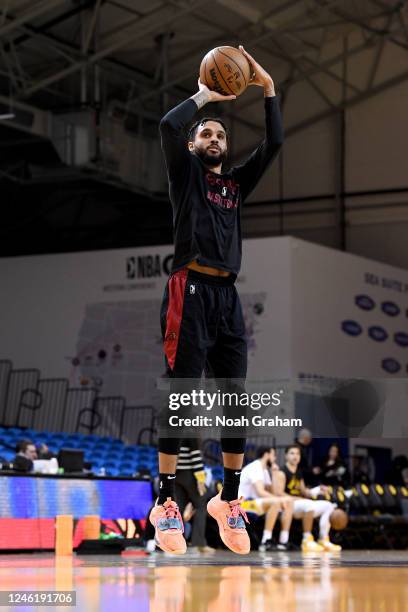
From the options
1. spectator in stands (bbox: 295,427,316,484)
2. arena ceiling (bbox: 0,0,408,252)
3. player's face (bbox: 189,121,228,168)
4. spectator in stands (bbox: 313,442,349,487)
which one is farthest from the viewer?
arena ceiling (bbox: 0,0,408,252)

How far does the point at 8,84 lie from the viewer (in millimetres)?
25672

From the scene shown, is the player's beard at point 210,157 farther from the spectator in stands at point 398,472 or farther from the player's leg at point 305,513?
the spectator in stands at point 398,472

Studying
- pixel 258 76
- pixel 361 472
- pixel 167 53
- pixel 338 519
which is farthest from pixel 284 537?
pixel 167 53

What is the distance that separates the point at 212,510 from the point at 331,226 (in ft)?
73.0

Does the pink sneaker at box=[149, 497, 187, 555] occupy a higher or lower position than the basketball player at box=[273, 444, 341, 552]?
lower

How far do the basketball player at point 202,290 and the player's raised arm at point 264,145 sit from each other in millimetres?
116

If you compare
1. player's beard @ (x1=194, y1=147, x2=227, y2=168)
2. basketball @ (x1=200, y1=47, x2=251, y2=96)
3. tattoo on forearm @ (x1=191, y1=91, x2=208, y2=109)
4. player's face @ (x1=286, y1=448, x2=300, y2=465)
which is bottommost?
player's face @ (x1=286, y1=448, x2=300, y2=465)

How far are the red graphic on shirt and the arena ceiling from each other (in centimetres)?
1523

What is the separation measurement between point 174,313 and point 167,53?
20.3 metres

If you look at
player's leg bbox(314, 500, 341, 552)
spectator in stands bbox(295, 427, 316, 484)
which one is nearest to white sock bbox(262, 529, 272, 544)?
player's leg bbox(314, 500, 341, 552)

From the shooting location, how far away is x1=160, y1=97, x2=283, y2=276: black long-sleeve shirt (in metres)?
5.91

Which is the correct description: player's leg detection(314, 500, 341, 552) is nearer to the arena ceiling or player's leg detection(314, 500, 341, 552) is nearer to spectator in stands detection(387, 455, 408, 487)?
spectator in stands detection(387, 455, 408, 487)

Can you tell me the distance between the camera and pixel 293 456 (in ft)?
52.0

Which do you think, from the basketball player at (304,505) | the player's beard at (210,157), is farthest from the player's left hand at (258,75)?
the basketball player at (304,505)
